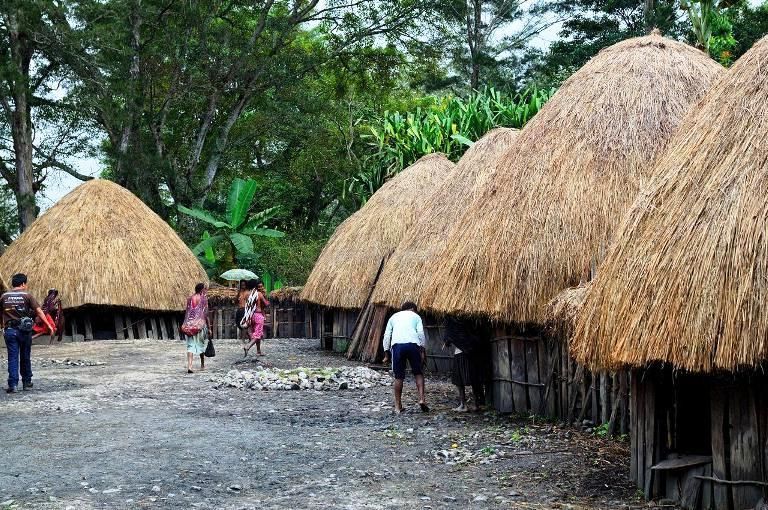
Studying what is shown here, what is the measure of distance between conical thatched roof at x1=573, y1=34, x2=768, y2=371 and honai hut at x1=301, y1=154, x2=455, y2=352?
11.7 m

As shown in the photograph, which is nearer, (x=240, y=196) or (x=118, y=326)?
(x=118, y=326)

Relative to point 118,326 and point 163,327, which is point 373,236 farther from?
point 118,326

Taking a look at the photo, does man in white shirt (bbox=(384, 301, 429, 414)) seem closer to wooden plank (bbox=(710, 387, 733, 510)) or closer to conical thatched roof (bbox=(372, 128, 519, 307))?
conical thatched roof (bbox=(372, 128, 519, 307))

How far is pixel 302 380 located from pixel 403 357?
317cm

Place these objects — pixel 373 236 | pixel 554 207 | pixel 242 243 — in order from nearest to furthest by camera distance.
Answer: pixel 554 207
pixel 373 236
pixel 242 243

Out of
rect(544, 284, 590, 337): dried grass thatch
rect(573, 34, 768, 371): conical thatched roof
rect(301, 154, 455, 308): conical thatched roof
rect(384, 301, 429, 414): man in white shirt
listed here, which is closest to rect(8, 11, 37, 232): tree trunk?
rect(301, 154, 455, 308): conical thatched roof

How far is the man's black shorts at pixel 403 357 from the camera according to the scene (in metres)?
11.1

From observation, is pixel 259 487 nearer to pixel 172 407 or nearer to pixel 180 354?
pixel 172 407

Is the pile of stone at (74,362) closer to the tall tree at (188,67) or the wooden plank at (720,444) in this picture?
the tall tree at (188,67)

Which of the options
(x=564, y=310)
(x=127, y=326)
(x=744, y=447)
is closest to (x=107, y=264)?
(x=127, y=326)

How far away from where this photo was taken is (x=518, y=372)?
1091 centimetres

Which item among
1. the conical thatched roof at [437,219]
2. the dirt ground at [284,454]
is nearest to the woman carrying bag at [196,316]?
the dirt ground at [284,454]

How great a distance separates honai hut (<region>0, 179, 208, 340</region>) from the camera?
23047 mm

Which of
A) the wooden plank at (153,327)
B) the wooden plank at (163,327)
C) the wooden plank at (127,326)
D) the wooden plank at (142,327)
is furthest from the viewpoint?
the wooden plank at (163,327)
